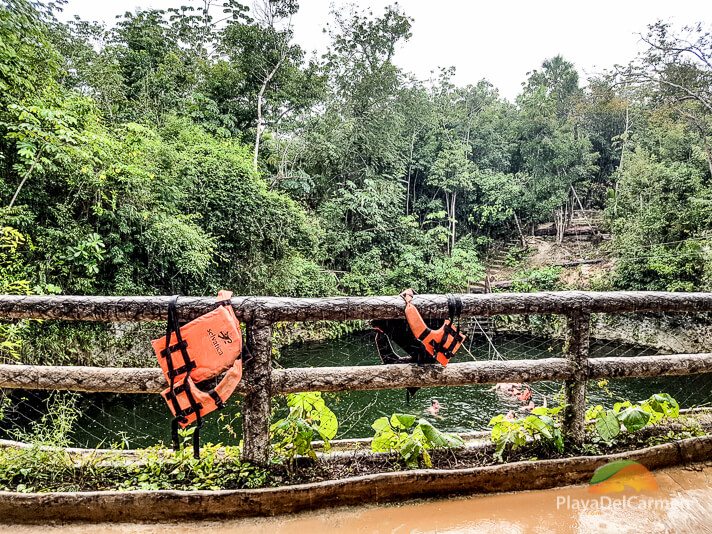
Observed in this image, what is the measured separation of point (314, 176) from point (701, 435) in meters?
17.0

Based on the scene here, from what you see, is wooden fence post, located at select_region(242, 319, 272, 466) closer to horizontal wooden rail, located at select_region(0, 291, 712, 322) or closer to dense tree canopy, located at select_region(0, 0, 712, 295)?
horizontal wooden rail, located at select_region(0, 291, 712, 322)

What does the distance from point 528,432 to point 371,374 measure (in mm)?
1050

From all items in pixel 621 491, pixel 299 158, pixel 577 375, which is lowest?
pixel 621 491

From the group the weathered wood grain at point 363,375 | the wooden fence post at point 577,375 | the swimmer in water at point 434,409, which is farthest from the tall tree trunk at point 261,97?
the wooden fence post at point 577,375

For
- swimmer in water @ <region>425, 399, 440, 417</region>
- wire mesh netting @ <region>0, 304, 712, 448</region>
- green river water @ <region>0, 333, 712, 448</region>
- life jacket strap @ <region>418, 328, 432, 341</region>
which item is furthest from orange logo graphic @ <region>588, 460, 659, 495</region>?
green river water @ <region>0, 333, 712, 448</region>

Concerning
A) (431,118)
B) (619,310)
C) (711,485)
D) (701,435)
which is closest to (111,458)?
(619,310)

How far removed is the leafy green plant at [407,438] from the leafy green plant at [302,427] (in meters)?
0.27

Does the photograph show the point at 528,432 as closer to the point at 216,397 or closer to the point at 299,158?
the point at 216,397

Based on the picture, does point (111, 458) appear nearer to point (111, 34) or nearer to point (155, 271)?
point (155, 271)

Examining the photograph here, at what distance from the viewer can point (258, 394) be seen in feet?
6.32

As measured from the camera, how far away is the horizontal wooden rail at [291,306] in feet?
6.15

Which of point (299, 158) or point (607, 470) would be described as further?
point (299, 158)

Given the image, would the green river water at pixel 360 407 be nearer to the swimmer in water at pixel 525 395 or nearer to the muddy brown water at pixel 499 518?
the swimmer in water at pixel 525 395

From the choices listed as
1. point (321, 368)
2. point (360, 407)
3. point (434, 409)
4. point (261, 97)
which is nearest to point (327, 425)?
point (321, 368)
